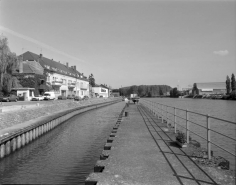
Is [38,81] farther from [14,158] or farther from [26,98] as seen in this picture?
[14,158]

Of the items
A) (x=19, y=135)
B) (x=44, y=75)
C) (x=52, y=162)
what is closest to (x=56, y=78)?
(x=44, y=75)

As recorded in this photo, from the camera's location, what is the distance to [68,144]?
15820mm

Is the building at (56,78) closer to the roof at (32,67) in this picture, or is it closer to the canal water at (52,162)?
the roof at (32,67)

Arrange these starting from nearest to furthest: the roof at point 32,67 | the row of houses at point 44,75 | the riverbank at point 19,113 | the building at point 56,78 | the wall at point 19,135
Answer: the wall at point 19,135, the riverbank at point 19,113, the row of houses at point 44,75, the roof at point 32,67, the building at point 56,78

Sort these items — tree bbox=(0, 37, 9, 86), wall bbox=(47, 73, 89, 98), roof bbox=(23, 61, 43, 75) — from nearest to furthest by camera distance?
tree bbox=(0, 37, 9, 86), roof bbox=(23, 61, 43, 75), wall bbox=(47, 73, 89, 98)

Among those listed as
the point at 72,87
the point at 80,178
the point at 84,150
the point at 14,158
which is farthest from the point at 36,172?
the point at 72,87

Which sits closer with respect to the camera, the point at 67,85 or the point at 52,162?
the point at 52,162

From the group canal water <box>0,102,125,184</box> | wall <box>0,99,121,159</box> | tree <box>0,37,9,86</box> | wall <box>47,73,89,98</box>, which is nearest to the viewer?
canal water <box>0,102,125,184</box>

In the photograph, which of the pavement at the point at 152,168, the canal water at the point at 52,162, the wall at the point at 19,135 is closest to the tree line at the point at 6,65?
the wall at the point at 19,135

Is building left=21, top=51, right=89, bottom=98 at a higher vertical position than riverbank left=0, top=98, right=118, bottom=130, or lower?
higher

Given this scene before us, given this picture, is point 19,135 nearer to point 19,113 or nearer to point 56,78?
point 19,113

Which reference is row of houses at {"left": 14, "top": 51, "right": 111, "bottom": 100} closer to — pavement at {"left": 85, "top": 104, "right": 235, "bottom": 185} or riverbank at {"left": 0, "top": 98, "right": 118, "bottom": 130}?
riverbank at {"left": 0, "top": 98, "right": 118, "bottom": 130}

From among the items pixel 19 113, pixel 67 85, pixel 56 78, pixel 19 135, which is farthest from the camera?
pixel 67 85

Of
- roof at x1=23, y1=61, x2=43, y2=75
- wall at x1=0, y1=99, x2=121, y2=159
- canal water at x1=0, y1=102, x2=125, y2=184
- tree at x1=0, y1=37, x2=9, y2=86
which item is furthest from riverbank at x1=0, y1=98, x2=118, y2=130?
roof at x1=23, y1=61, x2=43, y2=75
